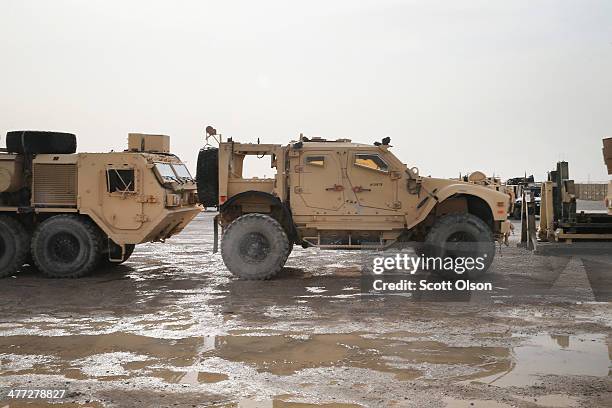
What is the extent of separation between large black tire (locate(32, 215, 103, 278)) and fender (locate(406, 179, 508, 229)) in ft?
17.2

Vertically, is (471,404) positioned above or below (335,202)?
below

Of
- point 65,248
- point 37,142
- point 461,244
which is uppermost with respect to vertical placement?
point 37,142

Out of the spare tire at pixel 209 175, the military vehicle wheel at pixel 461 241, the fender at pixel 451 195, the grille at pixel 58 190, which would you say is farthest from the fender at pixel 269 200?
the grille at pixel 58 190

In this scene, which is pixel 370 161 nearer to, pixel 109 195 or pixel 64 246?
pixel 109 195

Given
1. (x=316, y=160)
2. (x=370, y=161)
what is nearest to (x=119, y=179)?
(x=316, y=160)

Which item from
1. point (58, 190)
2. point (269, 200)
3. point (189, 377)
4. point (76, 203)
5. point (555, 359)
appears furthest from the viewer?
point (58, 190)

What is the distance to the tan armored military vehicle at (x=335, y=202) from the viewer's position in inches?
419

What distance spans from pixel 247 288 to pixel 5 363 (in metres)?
4.37

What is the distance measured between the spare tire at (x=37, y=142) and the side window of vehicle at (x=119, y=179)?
1220mm

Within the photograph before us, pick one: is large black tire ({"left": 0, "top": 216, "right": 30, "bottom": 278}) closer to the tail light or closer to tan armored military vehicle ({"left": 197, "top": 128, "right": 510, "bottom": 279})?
the tail light

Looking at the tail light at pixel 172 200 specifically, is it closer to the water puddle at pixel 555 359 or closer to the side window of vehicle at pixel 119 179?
the side window of vehicle at pixel 119 179

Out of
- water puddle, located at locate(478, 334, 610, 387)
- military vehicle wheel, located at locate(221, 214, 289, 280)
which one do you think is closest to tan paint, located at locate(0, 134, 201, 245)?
military vehicle wheel, located at locate(221, 214, 289, 280)

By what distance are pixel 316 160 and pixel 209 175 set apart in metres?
1.80

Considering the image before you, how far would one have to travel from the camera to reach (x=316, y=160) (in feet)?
35.8
